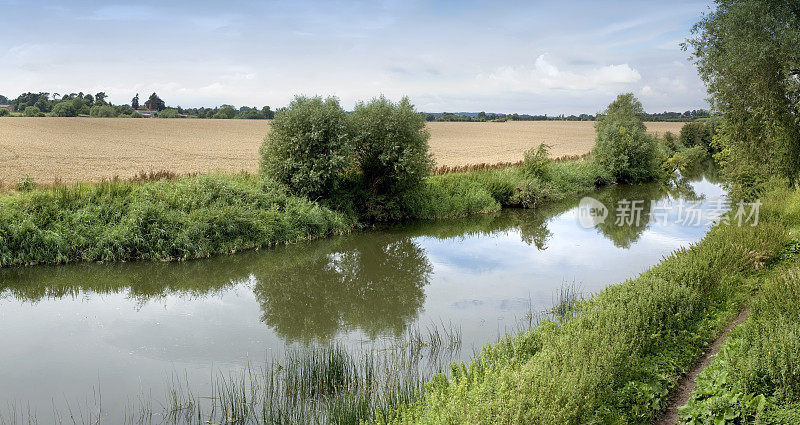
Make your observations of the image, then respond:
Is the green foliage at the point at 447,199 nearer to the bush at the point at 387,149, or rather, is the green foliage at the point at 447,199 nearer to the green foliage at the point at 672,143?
the bush at the point at 387,149

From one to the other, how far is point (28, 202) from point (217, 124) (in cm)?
5173

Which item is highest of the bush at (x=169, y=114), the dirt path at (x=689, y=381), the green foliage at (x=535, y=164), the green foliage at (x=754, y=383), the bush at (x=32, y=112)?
the bush at (x=169, y=114)

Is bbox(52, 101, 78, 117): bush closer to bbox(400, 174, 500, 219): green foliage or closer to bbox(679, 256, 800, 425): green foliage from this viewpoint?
bbox(400, 174, 500, 219): green foliage

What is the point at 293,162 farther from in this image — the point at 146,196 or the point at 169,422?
the point at 169,422

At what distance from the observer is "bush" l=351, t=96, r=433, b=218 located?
64.4 feet

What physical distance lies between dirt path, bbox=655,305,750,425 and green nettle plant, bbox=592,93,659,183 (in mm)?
26638

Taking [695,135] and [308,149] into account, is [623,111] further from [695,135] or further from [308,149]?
[308,149]

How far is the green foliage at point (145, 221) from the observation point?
13492 millimetres

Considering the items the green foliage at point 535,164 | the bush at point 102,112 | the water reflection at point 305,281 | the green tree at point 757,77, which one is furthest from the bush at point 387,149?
the bush at point 102,112

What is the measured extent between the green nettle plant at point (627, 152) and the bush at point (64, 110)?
2430 inches

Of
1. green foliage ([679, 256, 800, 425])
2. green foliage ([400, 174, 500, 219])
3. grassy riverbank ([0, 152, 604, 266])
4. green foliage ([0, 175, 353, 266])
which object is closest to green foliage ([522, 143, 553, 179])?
green foliage ([400, 174, 500, 219])

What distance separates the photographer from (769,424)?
5.07 m

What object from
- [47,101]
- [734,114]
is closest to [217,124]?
[47,101]

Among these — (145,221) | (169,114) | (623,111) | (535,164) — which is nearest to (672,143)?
(623,111)
